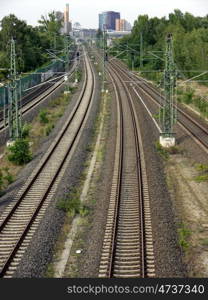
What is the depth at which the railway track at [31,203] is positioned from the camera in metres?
16.6

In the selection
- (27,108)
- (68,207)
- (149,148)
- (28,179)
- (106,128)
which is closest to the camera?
(68,207)

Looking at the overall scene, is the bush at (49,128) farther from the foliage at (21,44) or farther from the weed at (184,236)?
the foliage at (21,44)

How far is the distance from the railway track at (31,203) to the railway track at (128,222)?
3.17m

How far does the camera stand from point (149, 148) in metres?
32.2

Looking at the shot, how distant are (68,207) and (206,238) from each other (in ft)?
21.2

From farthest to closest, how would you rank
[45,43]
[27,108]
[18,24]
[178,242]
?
[45,43] → [18,24] → [27,108] → [178,242]

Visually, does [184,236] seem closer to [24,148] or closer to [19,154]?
[19,154]

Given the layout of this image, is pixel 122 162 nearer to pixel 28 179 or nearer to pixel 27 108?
pixel 28 179

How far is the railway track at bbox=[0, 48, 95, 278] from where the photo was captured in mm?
16612

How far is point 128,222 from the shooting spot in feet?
63.3

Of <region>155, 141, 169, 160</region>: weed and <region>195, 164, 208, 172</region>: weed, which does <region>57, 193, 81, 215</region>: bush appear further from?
<region>155, 141, 169, 160</region>: weed

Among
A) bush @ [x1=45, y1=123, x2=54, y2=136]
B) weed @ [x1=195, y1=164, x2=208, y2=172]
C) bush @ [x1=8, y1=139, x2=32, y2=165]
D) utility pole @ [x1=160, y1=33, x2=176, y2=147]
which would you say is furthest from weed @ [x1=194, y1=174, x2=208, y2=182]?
bush @ [x1=45, y1=123, x2=54, y2=136]

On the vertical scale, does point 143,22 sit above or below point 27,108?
above

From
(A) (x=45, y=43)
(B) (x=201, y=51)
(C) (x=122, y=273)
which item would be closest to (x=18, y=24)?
(A) (x=45, y=43)
